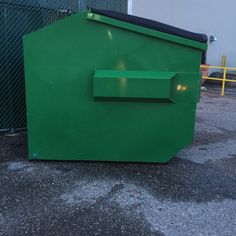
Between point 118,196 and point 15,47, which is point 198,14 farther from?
point 118,196

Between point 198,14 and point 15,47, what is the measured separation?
9983 mm

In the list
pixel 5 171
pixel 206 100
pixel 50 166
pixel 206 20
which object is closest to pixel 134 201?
pixel 50 166

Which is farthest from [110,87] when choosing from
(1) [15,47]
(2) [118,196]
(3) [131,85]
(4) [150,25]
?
(1) [15,47]

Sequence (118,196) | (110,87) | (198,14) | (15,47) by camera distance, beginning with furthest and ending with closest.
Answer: (198,14) → (15,47) → (110,87) → (118,196)

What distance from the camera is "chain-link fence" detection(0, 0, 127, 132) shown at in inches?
209

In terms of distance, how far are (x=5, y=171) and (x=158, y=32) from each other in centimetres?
Result: 236

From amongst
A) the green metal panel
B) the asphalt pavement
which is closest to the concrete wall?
the asphalt pavement

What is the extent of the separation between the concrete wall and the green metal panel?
10014mm

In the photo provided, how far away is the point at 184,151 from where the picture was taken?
16.4 ft

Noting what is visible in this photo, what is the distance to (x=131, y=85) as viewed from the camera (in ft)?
13.1

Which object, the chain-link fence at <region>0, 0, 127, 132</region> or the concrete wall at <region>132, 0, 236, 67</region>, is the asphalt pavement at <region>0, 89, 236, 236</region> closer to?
the chain-link fence at <region>0, 0, 127, 132</region>

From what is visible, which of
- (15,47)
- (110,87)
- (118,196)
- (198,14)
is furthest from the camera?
(198,14)

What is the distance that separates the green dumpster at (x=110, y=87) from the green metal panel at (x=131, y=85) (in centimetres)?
1

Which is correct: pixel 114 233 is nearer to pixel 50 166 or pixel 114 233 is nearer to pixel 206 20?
pixel 50 166
